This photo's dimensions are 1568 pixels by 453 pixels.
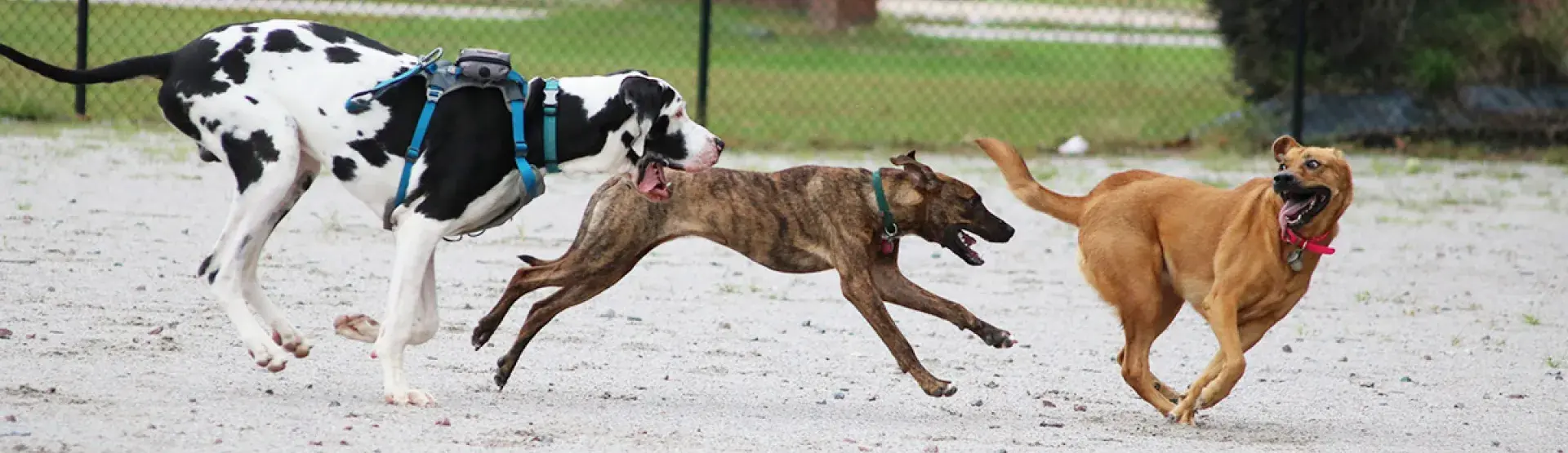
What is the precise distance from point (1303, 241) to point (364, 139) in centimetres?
300

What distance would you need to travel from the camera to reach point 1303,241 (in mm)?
6574

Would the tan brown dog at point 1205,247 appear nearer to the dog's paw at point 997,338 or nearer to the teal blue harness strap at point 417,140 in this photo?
the dog's paw at point 997,338

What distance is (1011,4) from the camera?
68.8ft

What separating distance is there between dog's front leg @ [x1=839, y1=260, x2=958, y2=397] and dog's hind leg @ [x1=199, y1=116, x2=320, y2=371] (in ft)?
6.07

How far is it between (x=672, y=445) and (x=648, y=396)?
92cm

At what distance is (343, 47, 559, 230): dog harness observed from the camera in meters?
6.47

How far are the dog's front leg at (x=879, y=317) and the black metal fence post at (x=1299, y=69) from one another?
36.6ft

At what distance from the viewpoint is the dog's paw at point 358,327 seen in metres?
6.74

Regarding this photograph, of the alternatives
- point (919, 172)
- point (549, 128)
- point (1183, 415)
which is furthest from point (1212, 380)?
point (549, 128)

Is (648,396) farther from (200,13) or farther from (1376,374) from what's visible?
(200,13)

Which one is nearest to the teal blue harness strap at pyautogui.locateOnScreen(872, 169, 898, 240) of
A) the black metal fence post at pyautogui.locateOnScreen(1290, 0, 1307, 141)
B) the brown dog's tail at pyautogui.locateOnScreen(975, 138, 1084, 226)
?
the brown dog's tail at pyautogui.locateOnScreen(975, 138, 1084, 226)

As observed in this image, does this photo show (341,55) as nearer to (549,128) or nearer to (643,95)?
(549,128)

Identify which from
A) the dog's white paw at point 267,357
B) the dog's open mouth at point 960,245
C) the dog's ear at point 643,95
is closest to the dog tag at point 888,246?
the dog's open mouth at point 960,245

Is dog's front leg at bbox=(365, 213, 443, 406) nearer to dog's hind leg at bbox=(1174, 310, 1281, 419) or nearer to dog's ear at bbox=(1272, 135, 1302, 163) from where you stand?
dog's hind leg at bbox=(1174, 310, 1281, 419)
